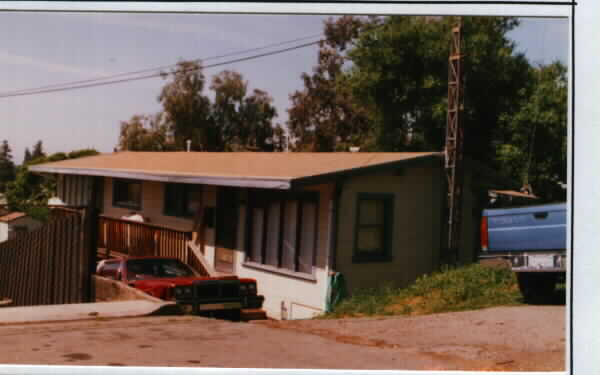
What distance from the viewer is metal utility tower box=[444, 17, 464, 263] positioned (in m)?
13.7

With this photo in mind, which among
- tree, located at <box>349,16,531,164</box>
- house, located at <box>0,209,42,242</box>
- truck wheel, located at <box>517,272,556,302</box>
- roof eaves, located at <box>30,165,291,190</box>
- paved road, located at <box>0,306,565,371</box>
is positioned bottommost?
paved road, located at <box>0,306,565,371</box>

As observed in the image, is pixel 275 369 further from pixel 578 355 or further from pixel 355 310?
pixel 355 310

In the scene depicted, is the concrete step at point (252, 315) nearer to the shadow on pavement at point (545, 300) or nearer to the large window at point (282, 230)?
the large window at point (282, 230)

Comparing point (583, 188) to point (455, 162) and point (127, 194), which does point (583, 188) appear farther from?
point (127, 194)

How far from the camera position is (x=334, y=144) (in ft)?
111

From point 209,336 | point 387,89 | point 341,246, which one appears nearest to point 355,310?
point 341,246

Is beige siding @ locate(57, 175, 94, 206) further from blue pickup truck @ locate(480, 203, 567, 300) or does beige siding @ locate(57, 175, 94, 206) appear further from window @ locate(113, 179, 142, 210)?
blue pickup truck @ locate(480, 203, 567, 300)

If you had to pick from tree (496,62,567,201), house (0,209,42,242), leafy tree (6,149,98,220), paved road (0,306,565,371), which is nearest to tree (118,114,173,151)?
leafy tree (6,149,98,220)

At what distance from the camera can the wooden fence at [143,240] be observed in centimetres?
1529

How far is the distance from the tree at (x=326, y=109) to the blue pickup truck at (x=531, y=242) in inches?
871

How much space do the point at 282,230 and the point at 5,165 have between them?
8.20m

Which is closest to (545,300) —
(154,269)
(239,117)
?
(154,269)

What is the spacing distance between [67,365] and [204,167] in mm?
8912

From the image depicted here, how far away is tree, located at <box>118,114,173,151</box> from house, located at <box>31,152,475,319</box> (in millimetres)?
20694
